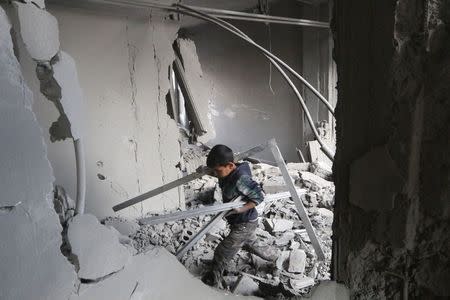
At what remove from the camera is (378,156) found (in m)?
1.15

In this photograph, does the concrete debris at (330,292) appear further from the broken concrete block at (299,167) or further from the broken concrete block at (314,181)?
the broken concrete block at (299,167)

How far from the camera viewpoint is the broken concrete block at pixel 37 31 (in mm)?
948

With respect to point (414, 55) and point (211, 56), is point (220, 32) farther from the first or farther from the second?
point (414, 55)

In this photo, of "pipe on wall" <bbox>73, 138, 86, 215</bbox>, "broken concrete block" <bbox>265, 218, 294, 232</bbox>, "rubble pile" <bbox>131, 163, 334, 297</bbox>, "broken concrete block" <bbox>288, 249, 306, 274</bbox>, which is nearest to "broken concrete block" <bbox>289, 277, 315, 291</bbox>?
"rubble pile" <bbox>131, 163, 334, 297</bbox>

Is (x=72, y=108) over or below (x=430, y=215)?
over

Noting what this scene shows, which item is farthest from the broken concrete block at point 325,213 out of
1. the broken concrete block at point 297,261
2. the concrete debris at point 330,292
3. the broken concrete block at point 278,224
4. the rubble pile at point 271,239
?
the concrete debris at point 330,292

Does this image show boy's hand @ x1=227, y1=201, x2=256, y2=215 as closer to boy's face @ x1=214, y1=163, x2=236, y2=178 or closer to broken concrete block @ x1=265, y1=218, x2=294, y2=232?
boy's face @ x1=214, y1=163, x2=236, y2=178

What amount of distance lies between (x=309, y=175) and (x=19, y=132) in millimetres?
5275

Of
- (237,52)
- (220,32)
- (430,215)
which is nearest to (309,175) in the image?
(237,52)

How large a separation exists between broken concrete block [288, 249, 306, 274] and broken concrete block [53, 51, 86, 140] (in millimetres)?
2982

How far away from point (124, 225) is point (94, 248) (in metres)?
3.04

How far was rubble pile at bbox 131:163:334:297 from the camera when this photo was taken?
3355 mm

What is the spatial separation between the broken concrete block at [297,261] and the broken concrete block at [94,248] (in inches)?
107

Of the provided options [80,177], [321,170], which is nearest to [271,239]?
[321,170]
